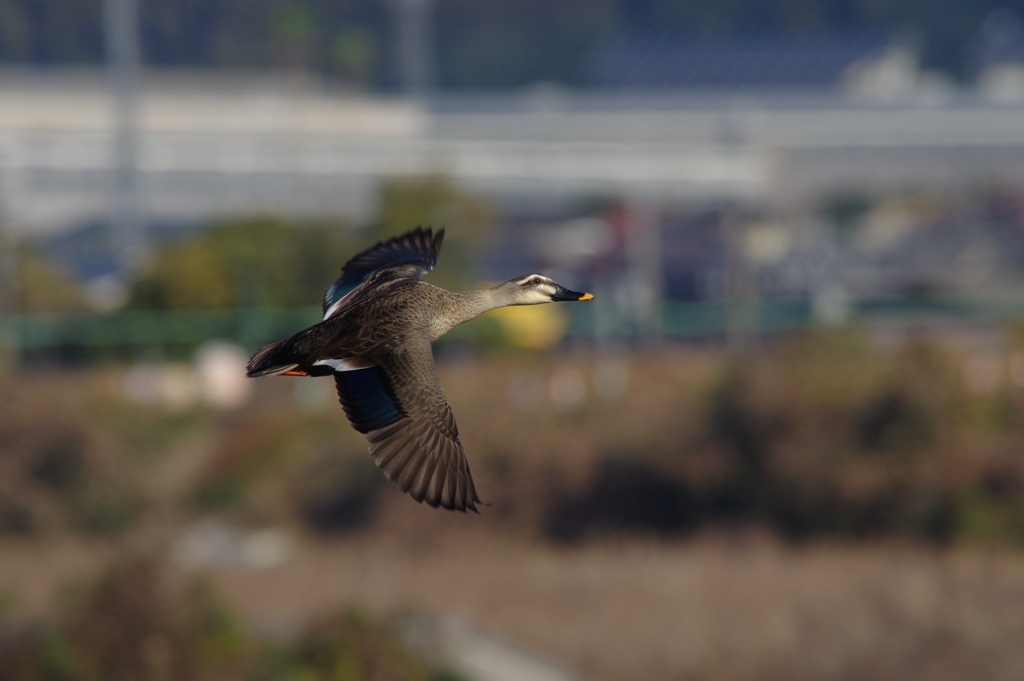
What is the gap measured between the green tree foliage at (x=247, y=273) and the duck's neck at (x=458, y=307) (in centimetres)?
2603

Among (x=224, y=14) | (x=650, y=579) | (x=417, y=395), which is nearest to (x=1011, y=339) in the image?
(x=650, y=579)

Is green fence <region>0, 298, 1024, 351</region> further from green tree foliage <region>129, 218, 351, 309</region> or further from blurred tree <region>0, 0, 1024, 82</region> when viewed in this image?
blurred tree <region>0, 0, 1024, 82</region>

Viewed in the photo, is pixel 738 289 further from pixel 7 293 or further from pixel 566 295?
pixel 566 295

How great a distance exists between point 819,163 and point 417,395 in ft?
231

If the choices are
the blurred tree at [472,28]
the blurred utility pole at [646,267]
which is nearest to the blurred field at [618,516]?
the blurred utility pole at [646,267]

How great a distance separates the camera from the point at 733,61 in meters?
124

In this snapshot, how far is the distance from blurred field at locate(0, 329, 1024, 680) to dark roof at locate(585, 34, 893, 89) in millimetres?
93472

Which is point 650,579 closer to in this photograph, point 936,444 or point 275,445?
point 936,444

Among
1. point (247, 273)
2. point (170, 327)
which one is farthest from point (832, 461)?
point (247, 273)

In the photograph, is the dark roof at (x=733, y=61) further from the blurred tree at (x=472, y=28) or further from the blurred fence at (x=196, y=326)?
the blurred fence at (x=196, y=326)

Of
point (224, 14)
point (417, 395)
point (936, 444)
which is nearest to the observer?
point (417, 395)

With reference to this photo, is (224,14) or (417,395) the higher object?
(224,14)

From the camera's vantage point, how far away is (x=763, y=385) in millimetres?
25297

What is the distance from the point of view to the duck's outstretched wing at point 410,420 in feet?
20.6
